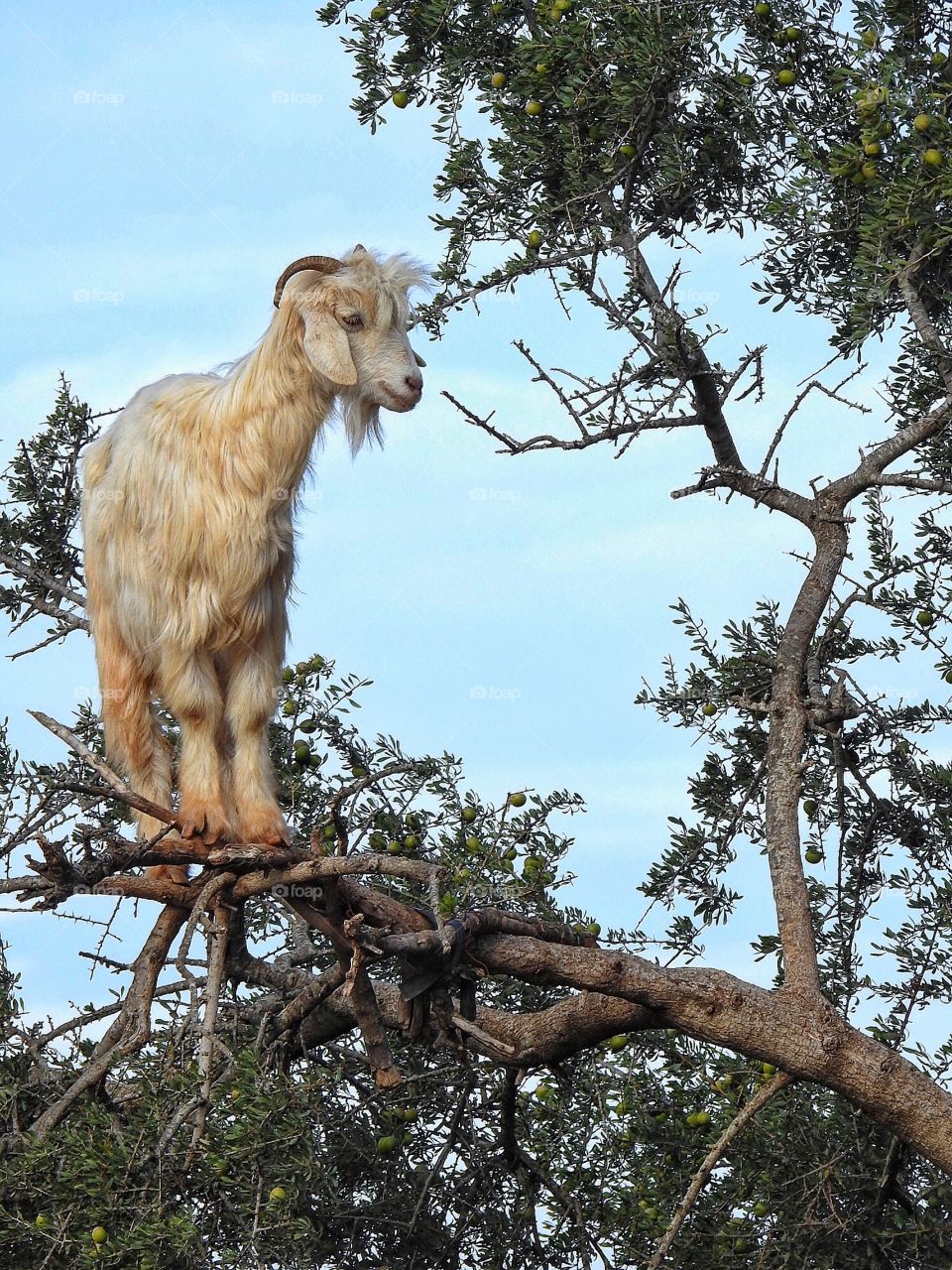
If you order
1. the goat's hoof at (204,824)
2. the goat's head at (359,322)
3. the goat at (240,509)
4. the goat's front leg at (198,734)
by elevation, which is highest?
the goat's head at (359,322)

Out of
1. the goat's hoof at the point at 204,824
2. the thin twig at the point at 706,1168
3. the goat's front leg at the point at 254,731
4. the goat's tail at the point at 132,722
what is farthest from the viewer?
the goat's tail at the point at 132,722

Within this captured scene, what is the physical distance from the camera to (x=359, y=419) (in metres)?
6.08

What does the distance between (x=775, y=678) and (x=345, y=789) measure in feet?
5.32

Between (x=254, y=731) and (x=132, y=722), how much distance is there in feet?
2.08

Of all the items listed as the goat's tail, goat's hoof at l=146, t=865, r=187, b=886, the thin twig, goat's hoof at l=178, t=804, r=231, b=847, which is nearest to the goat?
goat's hoof at l=178, t=804, r=231, b=847

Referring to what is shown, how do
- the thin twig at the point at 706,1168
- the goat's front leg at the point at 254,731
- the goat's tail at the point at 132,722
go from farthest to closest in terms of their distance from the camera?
1. the goat's tail at the point at 132,722
2. the goat's front leg at the point at 254,731
3. the thin twig at the point at 706,1168

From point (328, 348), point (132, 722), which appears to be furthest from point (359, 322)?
point (132, 722)

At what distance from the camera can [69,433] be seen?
7223 millimetres

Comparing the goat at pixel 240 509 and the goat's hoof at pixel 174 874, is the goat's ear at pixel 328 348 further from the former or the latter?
the goat's hoof at pixel 174 874

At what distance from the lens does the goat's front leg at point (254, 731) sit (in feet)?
18.9

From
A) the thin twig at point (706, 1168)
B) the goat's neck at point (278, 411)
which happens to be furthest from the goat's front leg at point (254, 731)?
the thin twig at point (706, 1168)

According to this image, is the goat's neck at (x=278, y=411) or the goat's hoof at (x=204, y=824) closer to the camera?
the goat's hoof at (x=204, y=824)

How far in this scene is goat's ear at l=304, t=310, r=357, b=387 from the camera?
570 cm

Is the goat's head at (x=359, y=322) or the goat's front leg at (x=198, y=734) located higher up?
the goat's head at (x=359, y=322)
